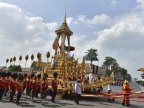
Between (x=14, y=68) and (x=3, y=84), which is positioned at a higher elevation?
(x=14, y=68)

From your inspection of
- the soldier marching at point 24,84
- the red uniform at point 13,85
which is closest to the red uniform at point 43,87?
the soldier marching at point 24,84

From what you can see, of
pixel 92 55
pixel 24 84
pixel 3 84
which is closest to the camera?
pixel 3 84

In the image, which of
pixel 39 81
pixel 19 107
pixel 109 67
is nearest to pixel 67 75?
pixel 39 81

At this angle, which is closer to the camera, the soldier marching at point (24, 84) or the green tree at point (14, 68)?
the soldier marching at point (24, 84)

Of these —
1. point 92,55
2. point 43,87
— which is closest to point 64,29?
point 43,87

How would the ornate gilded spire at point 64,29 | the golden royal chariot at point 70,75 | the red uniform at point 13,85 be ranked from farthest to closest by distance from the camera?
the ornate gilded spire at point 64,29
the golden royal chariot at point 70,75
the red uniform at point 13,85

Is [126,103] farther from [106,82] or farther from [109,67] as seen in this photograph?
[109,67]

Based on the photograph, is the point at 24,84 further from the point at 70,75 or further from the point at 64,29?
the point at 64,29

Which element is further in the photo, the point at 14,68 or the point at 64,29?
the point at 14,68

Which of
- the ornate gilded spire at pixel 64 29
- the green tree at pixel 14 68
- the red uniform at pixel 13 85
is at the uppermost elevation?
the green tree at pixel 14 68

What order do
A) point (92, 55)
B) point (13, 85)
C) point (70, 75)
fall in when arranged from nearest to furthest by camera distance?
point (13, 85) → point (70, 75) → point (92, 55)

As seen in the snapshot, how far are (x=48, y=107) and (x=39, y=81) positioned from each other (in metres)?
4.26

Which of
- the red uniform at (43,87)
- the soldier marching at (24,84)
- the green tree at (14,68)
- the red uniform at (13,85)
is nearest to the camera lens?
the red uniform at (13,85)

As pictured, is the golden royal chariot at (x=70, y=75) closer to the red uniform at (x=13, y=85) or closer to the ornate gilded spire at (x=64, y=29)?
the ornate gilded spire at (x=64, y=29)
